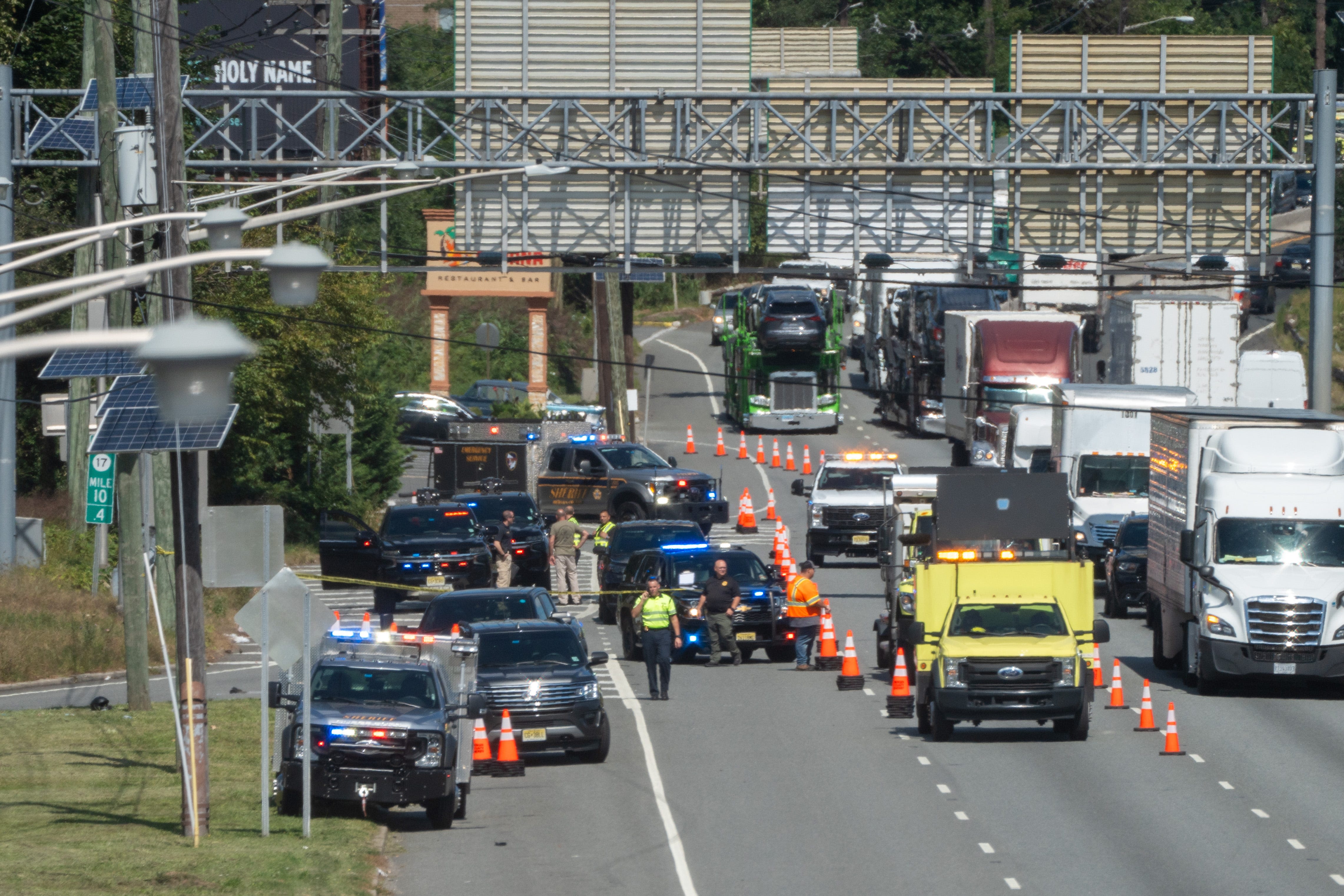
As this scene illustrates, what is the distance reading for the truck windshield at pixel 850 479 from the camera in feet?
130

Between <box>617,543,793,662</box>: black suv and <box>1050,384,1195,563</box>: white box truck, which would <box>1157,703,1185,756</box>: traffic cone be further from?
<box>1050,384,1195,563</box>: white box truck

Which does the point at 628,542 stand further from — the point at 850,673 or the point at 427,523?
the point at 850,673

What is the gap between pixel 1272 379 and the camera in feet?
149

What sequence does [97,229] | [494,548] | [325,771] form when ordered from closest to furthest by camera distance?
[97,229] → [325,771] → [494,548]

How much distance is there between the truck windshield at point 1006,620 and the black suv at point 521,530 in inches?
578

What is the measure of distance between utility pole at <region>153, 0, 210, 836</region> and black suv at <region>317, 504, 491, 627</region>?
15886 mm

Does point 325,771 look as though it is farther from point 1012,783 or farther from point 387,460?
point 387,460

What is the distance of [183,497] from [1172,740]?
34.7ft

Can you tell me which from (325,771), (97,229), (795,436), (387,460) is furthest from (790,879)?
(795,436)

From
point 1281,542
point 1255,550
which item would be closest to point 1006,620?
point 1255,550

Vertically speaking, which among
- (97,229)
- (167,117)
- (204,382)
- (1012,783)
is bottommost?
(1012,783)

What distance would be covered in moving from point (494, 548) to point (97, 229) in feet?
84.6

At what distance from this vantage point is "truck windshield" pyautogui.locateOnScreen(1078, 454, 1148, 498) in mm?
37031

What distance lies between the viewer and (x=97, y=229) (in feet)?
32.5
